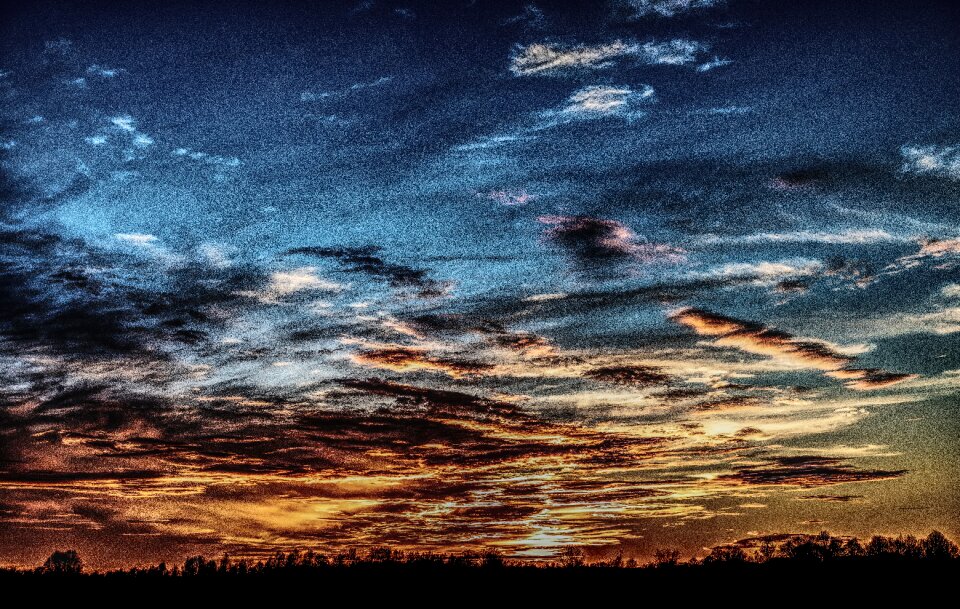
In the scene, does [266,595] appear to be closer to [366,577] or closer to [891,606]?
[366,577]

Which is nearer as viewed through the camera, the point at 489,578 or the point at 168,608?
the point at 168,608

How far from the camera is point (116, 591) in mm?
52438

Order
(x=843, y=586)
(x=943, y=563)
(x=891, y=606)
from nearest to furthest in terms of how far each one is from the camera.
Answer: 1. (x=891, y=606)
2. (x=843, y=586)
3. (x=943, y=563)

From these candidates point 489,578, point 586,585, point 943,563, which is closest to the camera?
point 943,563

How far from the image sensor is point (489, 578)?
51.7m

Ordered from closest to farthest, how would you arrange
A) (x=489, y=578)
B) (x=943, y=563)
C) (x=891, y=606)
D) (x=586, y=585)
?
1. (x=891, y=606)
2. (x=943, y=563)
3. (x=586, y=585)
4. (x=489, y=578)

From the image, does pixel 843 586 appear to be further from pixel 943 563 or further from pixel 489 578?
pixel 489 578

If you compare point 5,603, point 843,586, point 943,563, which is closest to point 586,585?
point 843,586

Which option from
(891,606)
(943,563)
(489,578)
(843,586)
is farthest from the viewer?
(489,578)

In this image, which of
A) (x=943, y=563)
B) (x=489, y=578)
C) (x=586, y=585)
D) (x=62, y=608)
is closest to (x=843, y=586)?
(x=943, y=563)

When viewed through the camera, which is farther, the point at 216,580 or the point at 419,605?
the point at 216,580

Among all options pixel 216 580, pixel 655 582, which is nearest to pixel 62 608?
pixel 216 580

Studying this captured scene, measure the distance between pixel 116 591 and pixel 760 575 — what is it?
42285mm

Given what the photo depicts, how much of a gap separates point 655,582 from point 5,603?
4122 centimetres
